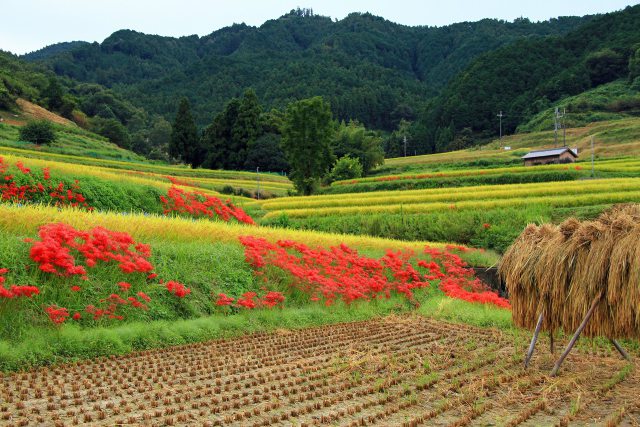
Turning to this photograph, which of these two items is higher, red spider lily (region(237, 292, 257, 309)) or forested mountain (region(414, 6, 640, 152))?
forested mountain (region(414, 6, 640, 152))

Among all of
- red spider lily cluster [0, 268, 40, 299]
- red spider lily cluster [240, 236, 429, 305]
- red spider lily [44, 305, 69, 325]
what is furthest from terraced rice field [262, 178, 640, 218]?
red spider lily cluster [0, 268, 40, 299]

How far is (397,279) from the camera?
57.5ft

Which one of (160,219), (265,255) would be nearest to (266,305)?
(265,255)

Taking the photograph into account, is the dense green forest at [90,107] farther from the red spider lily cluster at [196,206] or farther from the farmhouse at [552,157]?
the farmhouse at [552,157]

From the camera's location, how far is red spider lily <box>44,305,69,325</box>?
365 inches

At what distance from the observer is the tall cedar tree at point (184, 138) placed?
219 feet

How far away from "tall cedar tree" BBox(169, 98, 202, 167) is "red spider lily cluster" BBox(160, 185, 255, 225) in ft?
147

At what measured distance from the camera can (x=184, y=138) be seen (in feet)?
220

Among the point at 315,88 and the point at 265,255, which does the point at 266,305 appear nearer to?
the point at 265,255

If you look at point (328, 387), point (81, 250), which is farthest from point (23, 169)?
point (328, 387)

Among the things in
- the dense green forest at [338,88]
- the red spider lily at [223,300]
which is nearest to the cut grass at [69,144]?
the dense green forest at [338,88]

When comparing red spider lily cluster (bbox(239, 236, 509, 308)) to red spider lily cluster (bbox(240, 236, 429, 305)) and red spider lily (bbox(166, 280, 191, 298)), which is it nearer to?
red spider lily cluster (bbox(240, 236, 429, 305))

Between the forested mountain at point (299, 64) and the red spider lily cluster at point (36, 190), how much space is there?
85607 mm

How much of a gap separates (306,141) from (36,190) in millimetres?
30652
